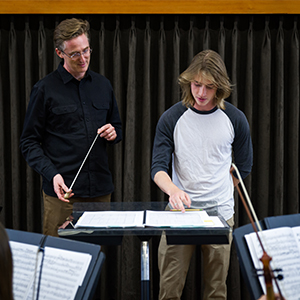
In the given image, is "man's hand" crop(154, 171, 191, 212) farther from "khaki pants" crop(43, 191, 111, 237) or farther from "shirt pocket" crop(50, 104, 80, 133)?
"shirt pocket" crop(50, 104, 80, 133)

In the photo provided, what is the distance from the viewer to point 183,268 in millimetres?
1903

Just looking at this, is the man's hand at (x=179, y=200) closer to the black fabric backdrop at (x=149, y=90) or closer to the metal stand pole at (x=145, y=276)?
the metal stand pole at (x=145, y=276)

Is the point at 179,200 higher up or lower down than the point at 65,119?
lower down

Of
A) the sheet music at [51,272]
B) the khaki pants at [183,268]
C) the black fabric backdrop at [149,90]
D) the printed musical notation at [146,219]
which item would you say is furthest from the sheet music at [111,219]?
the black fabric backdrop at [149,90]

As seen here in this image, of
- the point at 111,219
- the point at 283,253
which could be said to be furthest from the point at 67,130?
the point at 283,253

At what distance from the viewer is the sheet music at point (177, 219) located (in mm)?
1386

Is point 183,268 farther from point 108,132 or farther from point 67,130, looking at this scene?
point 67,130

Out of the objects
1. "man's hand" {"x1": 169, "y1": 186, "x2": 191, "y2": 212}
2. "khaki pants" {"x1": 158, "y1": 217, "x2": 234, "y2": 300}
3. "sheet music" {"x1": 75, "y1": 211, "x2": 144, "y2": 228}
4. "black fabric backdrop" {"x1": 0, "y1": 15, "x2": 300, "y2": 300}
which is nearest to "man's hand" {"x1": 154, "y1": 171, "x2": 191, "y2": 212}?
"man's hand" {"x1": 169, "y1": 186, "x2": 191, "y2": 212}

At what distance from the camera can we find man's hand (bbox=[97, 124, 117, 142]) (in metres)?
2.01

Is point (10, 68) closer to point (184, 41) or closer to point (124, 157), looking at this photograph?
point (124, 157)

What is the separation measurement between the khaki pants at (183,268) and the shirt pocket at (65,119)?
0.82 metres

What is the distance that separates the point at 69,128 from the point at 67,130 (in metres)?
0.02

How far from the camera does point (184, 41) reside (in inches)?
107
